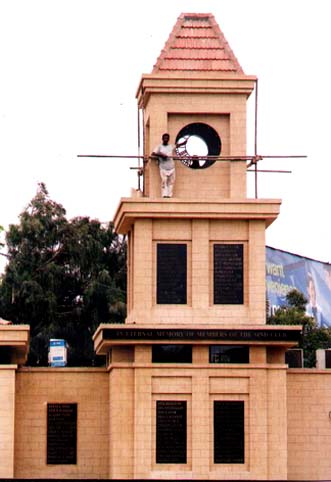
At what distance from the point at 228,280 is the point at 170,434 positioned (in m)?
4.82

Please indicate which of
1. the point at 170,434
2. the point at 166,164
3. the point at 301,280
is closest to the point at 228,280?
the point at 166,164

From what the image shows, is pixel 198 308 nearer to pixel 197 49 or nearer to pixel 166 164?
pixel 166 164

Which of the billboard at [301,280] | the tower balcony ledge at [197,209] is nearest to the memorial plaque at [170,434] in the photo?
the tower balcony ledge at [197,209]

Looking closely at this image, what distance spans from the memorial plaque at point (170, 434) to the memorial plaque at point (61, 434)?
2959 millimetres

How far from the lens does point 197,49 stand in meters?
54.5

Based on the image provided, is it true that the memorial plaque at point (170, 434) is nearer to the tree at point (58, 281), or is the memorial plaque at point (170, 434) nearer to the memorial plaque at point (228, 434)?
the memorial plaque at point (228, 434)

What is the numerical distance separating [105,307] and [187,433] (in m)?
28.9

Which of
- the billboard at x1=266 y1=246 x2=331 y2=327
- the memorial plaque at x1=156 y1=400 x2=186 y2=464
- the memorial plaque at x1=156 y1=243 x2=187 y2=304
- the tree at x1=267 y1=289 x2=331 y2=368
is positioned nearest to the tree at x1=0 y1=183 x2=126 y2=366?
the tree at x1=267 y1=289 x2=331 y2=368

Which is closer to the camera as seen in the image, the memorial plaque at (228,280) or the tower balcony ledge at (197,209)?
the tower balcony ledge at (197,209)

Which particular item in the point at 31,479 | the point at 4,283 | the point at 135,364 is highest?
the point at 4,283

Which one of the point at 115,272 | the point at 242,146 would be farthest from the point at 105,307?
the point at 242,146

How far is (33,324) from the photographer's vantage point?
3159 inches

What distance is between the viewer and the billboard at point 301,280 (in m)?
98.2

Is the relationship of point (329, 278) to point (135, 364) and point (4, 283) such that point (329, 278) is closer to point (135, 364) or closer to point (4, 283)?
point (4, 283)
